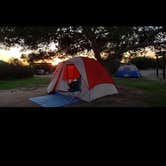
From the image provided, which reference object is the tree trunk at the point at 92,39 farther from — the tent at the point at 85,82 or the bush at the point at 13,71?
the bush at the point at 13,71

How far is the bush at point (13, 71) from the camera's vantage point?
38.3ft

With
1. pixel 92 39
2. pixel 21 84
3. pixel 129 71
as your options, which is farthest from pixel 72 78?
pixel 129 71

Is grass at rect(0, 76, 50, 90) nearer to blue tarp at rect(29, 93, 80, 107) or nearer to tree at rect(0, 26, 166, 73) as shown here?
tree at rect(0, 26, 166, 73)

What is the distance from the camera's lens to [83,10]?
1.79m

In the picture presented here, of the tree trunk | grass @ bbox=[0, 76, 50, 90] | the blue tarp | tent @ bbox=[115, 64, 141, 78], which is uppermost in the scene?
the tree trunk

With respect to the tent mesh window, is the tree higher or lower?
higher

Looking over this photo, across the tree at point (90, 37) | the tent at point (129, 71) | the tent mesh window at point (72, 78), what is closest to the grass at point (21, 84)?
the tree at point (90, 37)

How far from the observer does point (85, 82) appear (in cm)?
557

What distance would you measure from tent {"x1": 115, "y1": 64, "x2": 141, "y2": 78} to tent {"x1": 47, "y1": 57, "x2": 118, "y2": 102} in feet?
18.7

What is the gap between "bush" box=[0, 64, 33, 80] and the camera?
38.3ft

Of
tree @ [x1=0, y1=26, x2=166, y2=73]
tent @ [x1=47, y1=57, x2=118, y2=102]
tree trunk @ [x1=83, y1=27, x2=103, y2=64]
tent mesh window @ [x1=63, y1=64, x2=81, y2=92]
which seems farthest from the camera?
tree trunk @ [x1=83, y1=27, x2=103, y2=64]

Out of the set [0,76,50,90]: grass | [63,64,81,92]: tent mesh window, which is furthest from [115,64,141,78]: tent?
[63,64,81,92]: tent mesh window

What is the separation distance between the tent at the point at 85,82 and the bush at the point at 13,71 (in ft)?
19.6
